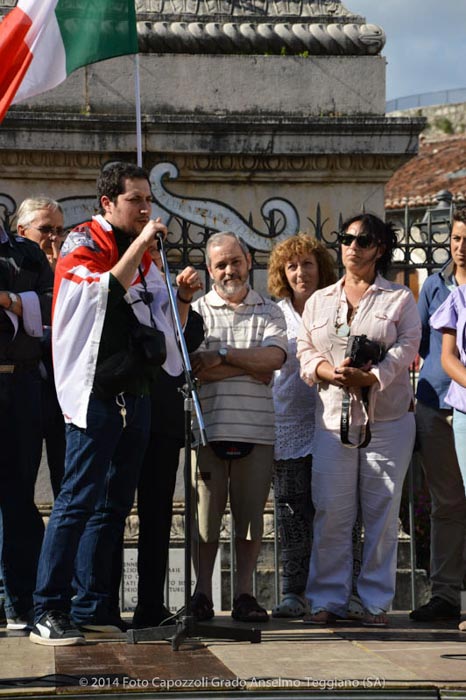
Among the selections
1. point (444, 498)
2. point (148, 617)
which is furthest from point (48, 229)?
point (444, 498)

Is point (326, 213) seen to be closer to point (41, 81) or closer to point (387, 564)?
point (41, 81)

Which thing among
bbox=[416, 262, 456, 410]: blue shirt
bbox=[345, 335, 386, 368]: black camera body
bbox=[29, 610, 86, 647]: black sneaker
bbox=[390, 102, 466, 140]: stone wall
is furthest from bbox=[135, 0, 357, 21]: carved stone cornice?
bbox=[390, 102, 466, 140]: stone wall

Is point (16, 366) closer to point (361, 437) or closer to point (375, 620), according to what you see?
point (361, 437)

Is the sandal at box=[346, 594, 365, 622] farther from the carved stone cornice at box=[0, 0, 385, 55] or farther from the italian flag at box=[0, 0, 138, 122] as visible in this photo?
the carved stone cornice at box=[0, 0, 385, 55]

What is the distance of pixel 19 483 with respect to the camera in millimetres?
6449

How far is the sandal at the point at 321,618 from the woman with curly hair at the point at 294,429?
35 cm

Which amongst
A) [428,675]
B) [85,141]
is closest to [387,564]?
[428,675]

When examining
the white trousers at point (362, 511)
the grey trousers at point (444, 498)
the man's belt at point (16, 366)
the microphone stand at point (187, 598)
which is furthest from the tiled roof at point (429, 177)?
the microphone stand at point (187, 598)

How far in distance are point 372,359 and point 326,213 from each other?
307 cm

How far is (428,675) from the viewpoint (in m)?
5.16

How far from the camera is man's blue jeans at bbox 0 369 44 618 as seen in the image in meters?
6.38

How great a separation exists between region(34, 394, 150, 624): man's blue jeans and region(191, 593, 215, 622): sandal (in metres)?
0.55

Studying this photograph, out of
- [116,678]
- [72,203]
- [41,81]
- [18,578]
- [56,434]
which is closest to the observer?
[116,678]

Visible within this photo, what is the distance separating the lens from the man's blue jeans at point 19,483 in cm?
638
